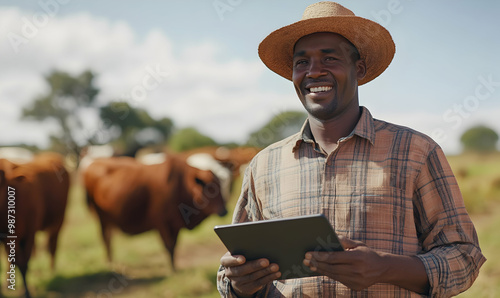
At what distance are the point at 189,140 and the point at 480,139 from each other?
13.1ft

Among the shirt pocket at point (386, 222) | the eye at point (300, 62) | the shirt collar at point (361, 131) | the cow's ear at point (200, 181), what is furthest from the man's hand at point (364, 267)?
the cow's ear at point (200, 181)

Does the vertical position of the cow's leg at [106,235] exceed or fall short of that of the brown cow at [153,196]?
it falls short

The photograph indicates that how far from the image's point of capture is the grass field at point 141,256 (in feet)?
20.3

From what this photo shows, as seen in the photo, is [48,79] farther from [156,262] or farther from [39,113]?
[156,262]

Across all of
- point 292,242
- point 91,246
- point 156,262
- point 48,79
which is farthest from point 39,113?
point 292,242

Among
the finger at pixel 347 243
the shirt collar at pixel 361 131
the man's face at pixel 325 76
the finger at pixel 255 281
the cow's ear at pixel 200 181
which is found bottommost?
the cow's ear at pixel 200 181

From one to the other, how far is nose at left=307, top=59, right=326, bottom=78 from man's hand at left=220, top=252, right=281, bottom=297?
67 cm

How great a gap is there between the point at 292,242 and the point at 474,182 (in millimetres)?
5639

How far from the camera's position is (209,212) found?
658 cm

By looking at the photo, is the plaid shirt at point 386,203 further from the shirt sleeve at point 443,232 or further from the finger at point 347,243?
the finger at point 347,243

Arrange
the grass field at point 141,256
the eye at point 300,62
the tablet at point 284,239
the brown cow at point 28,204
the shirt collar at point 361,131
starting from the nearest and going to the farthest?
the tablet at point 284,239 → the shirt collar at point 361,131 → the eye at point 300,62 → the brown cow at point 28,204 → the grass field at point 141,256

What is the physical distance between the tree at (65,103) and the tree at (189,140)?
1268 millimetres

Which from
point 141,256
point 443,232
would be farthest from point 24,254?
point 443,232

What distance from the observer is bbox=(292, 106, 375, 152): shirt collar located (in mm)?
1688
